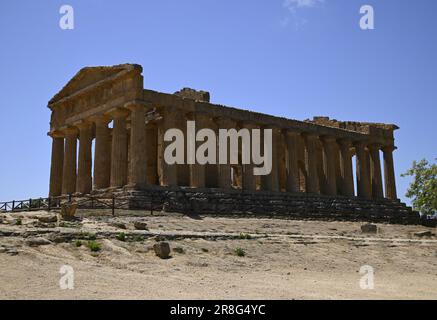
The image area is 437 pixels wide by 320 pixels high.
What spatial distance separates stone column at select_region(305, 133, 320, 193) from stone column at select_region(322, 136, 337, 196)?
121 centimetres

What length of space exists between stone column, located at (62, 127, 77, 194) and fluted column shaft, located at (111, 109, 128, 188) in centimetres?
638

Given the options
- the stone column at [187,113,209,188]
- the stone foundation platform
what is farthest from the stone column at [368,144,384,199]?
the stone column at [187,113,209,188]

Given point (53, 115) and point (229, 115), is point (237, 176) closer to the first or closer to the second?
point (229, 115)

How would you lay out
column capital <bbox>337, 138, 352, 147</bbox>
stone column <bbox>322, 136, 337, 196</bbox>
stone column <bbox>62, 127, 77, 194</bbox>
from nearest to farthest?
stone column <bbox>62, 127, 77, 194</bbox> → stone column <bbox>322, 136, 337, 196</bbox> → column capital <bbox>337, 138, 352, 147</bbox>

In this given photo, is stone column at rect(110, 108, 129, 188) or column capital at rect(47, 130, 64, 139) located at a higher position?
column capital at rect(47, 130, 64, 139)

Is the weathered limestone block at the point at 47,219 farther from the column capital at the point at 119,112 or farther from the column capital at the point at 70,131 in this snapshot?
the column capital at the point at 70,131

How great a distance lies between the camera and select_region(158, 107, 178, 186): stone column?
40.8 metres

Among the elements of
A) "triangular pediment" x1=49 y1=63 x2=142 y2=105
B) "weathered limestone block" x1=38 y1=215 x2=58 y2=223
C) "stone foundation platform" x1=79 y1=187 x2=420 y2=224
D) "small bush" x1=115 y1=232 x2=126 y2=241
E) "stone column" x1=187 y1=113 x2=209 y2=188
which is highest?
"triangular pediment" x1=49 y1=63 x2=142 y2=105

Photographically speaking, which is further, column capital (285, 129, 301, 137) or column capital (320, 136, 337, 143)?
column capital (320, 136, 337, 143)

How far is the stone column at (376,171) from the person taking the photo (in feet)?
190

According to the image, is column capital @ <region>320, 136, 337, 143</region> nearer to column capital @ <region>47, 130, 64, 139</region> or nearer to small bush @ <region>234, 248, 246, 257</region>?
column capital @ <region>47, 130, 64, 139</region>

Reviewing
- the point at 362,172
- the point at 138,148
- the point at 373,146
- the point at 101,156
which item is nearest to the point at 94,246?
the point at 138,148

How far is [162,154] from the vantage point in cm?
4116

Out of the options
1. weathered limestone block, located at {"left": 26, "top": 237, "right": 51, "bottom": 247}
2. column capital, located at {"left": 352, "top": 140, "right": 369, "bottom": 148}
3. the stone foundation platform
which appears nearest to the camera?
weathered limestone block, located at {"left": 26, "top": 237, "right": 51, "bottom": 247}
